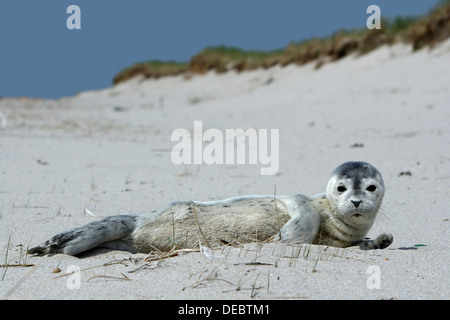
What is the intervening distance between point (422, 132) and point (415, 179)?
9.07 feet

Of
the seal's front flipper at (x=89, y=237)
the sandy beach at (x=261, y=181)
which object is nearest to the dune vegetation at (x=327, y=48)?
the sandy beach at (x=261, y=181)

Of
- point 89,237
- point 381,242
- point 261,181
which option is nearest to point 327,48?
point 261,181

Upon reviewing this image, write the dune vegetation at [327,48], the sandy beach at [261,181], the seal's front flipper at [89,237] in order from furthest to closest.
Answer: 1. the dune vegetation at [327,48]
2. the seal's front flipper at [89,237]
3. the sandy beach at [261,181]

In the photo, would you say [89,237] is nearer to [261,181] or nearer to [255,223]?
[255,223]

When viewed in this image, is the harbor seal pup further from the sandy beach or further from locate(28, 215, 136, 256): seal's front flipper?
the sandy beach

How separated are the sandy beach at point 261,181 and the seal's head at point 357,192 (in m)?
0.27

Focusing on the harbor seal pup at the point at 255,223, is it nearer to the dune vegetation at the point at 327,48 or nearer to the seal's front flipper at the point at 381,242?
the seal's front flipper at the point at 381,242

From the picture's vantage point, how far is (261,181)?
6516mm

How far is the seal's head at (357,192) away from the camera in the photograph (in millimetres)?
3652

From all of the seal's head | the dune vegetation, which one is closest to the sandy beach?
the seal's head

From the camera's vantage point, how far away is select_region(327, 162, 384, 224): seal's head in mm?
3652
